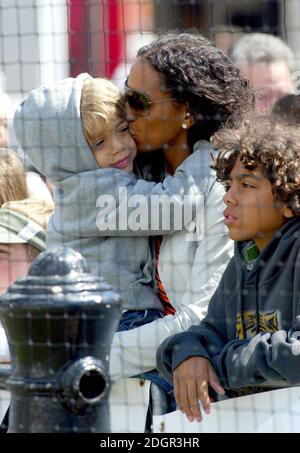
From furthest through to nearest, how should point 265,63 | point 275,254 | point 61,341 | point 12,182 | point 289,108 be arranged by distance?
point 265,63
point 12,182
point 289,108
point 275,254
point 61,341

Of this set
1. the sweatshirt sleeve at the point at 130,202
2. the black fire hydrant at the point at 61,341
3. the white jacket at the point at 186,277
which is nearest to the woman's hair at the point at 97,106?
the sweatshirt sleeve at the point at 130,202

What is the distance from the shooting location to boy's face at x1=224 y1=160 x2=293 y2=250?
352 centimetres

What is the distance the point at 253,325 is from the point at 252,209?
0.35m

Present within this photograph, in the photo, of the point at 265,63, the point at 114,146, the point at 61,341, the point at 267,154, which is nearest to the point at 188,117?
the point at 114,146

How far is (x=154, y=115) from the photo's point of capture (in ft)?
12.8

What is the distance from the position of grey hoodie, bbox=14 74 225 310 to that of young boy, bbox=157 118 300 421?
0.24 meters

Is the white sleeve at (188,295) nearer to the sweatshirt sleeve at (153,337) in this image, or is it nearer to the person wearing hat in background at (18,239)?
the sweatshirt sleeve at (153,337)

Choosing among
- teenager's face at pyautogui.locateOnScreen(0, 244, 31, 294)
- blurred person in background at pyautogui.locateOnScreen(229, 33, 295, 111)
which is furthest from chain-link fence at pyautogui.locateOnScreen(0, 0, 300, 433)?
blurred person in background at pyautogui.locateOnScreen(229, 33, 295, 111)

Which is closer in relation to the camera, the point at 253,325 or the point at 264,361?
the point at 264,361

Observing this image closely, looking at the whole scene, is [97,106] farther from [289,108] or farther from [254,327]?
[254,327]

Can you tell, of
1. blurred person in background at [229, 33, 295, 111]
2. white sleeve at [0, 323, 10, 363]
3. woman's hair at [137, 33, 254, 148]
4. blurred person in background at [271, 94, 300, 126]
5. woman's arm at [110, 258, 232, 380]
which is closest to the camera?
woman's arm at [110, 258, 232, 380]

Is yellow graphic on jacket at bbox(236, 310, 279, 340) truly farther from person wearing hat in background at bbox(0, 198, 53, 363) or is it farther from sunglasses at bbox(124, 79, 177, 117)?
person wearing hat in background at bbox(0, 198, 53, 363)
